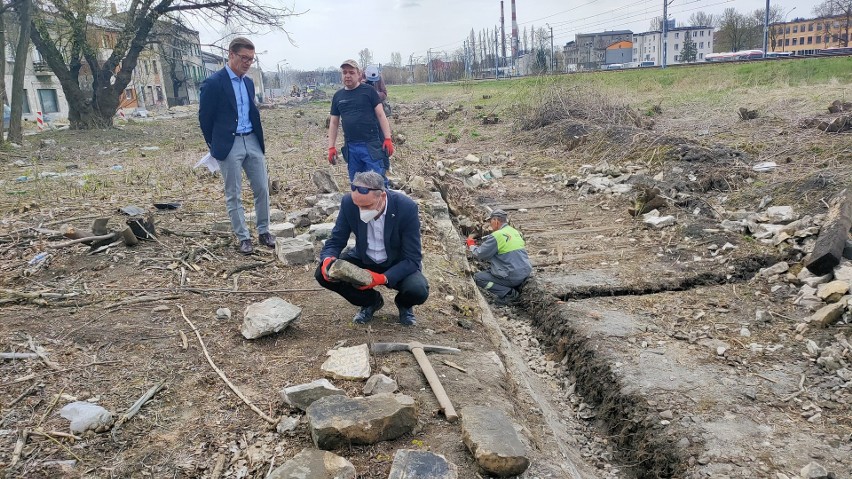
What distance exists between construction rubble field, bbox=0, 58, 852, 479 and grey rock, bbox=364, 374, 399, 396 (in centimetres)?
2

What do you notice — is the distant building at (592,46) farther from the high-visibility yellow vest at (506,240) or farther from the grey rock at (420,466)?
the grey rock at (420,466)

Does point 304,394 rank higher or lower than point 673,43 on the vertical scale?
lower

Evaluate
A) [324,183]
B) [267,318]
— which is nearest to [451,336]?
[267,318]

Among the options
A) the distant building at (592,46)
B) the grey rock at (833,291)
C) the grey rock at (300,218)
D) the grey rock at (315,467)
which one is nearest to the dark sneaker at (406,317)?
the grey rock at (315,467)

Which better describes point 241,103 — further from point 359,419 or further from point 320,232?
point 359,419

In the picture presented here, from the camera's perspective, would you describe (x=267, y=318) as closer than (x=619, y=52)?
Yes

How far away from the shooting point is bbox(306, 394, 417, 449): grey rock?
2.61 metres

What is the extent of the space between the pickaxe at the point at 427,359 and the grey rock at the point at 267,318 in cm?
62

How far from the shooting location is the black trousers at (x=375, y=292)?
3.94 metres

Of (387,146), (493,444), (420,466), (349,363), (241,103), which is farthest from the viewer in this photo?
(387,146)

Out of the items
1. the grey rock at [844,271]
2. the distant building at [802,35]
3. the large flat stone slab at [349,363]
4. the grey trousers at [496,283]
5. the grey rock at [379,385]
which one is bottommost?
the grey trousers at [496,283]

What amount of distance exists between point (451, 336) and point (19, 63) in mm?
15918

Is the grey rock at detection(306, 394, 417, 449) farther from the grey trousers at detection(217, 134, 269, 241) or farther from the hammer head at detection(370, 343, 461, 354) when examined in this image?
the grey trousers at detection(217, 134, 269, 241)

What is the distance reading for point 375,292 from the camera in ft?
13.4
